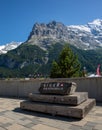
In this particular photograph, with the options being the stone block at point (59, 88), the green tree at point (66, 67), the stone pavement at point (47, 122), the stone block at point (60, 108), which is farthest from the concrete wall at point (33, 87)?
the green tree at point (66, 67)

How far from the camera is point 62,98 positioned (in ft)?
26.1

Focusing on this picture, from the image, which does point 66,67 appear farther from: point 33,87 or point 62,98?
point 62,98

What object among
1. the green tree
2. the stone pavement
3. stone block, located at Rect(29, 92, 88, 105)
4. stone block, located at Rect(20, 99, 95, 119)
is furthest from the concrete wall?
the green tree

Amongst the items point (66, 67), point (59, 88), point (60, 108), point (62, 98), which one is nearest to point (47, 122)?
point (60, 108)

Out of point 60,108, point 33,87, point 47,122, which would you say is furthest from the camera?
point 33,87

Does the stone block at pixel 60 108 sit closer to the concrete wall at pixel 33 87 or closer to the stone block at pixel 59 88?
the stone block at pixel 59 88

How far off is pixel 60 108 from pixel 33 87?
660 centimetres

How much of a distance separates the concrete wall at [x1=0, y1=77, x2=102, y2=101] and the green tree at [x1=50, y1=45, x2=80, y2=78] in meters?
18.7

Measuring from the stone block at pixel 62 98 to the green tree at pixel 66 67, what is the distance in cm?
2552

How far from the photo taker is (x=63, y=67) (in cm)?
3488

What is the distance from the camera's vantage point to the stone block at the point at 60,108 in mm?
7131

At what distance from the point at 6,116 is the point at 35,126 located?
2002 millimetres

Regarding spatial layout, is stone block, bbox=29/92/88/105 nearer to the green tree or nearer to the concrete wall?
the concrete wall

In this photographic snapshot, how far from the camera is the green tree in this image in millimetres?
34656
